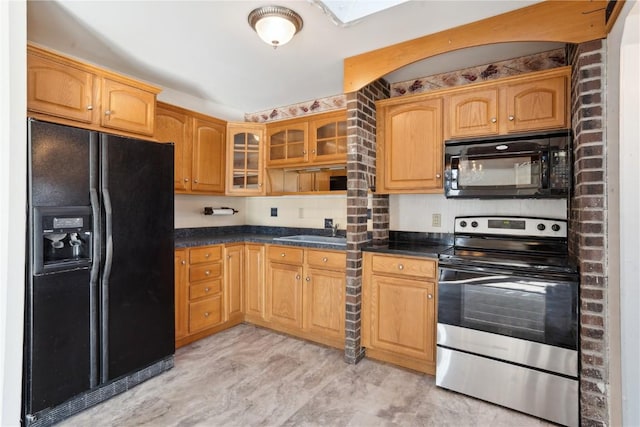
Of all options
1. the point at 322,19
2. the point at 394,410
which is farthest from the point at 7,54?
the point at 394,410

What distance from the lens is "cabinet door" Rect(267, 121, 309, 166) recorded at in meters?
3.40

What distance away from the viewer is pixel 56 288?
187cm

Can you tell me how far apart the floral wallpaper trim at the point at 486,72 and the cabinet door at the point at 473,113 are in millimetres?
434

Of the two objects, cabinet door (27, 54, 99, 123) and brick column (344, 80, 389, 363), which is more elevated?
cabinet door (27, 54, 99, 123)

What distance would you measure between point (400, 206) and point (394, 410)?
169cm

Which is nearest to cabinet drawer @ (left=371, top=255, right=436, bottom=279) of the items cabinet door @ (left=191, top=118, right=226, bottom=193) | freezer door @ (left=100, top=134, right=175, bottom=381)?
freezer door @ (left=100, top=134, right=175, bottom=381)

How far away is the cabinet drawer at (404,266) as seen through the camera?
2369 millimetres

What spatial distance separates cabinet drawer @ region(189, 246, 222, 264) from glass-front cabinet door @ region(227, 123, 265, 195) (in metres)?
0.74

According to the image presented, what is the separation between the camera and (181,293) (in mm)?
2809

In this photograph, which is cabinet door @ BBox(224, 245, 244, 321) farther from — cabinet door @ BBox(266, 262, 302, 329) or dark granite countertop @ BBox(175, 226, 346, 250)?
cabinet door @ BBox(266, 262, 302, 329)

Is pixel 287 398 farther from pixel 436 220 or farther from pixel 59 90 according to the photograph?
pixel 59 90

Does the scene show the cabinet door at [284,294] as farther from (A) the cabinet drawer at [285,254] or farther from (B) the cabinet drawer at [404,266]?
(B) the cabinet drawer at [404,266]

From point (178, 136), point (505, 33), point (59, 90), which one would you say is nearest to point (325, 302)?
point (178, 136)

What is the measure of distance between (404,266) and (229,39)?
2065 mm
